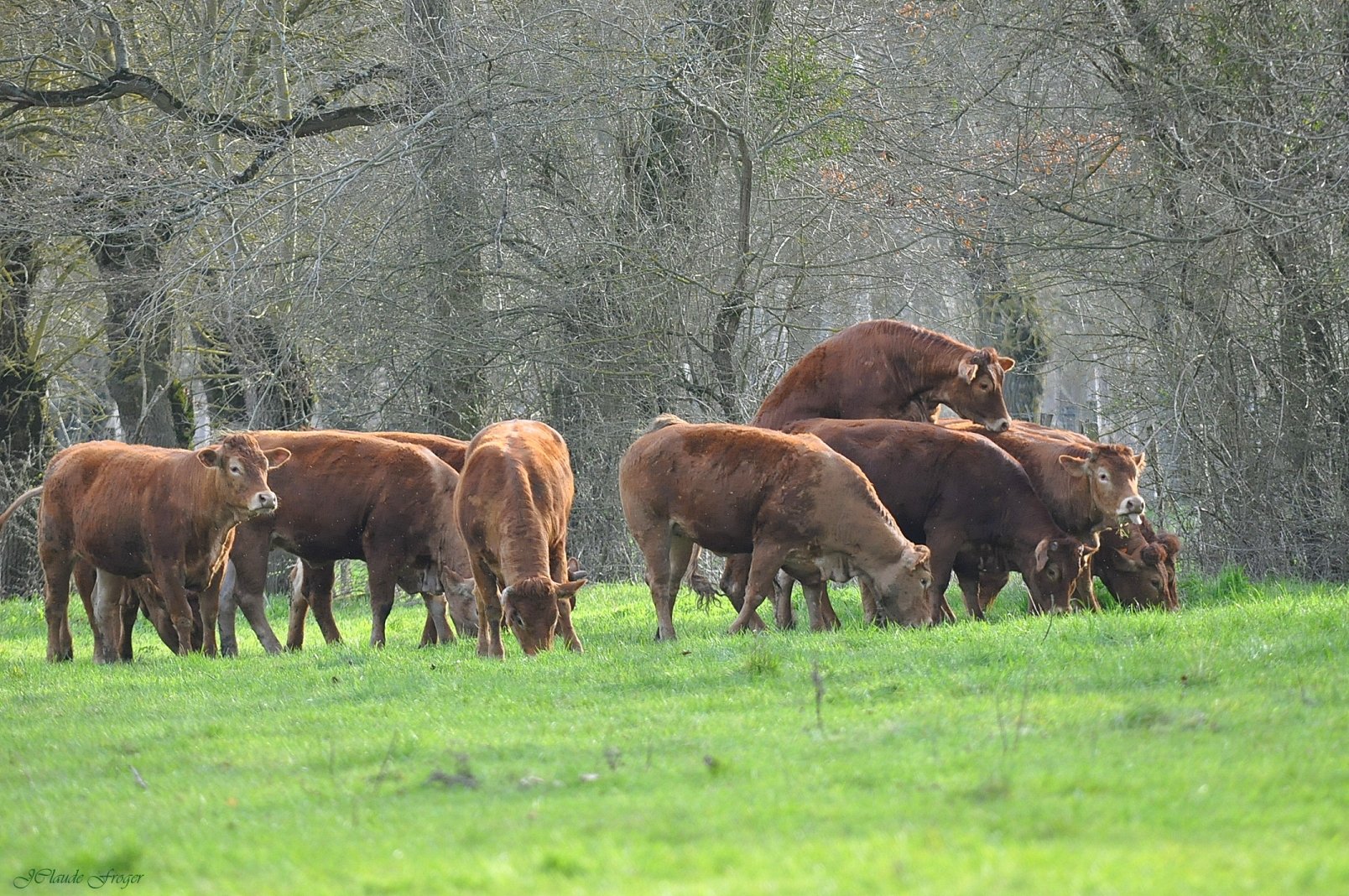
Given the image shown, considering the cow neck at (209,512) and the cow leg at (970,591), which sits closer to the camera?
the cow neck at (209,512)

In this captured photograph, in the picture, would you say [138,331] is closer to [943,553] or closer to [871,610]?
[871,610]

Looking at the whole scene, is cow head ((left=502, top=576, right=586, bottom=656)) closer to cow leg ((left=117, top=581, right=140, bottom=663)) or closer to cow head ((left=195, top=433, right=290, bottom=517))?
cow head ((left=195, top=433, right=290, bottom=517))

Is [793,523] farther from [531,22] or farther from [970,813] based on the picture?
[531,22]

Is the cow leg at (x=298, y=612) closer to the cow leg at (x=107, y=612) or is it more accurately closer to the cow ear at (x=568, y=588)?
the cow leg at (x=107, y=612)

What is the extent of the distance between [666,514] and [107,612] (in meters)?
5.34

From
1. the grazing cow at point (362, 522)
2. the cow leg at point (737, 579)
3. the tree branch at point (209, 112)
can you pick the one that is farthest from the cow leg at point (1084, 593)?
the tree branch at point (209, 112)

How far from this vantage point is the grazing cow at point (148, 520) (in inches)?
527

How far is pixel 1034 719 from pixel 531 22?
13.7 m

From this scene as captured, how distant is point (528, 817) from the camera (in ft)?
20.2

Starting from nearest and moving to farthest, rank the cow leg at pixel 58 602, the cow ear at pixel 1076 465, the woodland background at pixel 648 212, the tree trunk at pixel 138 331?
1. the cow ear at pixel 1076 465
2. the cow leg at pixel 58 602
3. the woodland background at pixel 648 212
4. the tree trunk at pixel 138 331

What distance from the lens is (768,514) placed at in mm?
12469

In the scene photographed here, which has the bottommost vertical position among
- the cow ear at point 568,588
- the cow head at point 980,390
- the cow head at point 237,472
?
the cow ear at point 568,588

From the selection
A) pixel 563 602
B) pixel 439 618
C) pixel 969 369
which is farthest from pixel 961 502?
pixel 439 618

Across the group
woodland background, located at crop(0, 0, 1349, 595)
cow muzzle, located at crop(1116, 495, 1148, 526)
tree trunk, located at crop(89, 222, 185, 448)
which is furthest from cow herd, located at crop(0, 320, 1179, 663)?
tree trunk, located at crop(89, 222, 185, 448)
